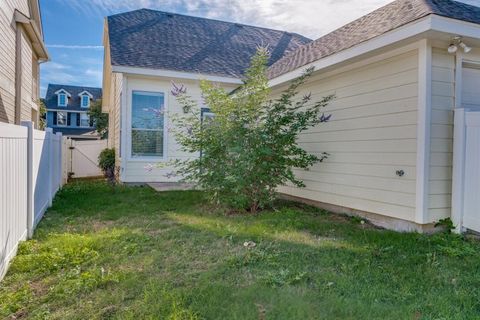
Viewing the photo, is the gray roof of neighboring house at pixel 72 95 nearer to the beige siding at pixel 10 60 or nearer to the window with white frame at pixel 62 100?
the window with white frame at pixel 62 100

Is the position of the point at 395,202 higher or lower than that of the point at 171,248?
higher

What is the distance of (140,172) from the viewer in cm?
928

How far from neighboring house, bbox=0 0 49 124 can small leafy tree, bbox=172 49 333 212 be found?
451 cm

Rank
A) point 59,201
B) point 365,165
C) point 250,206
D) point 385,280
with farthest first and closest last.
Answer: point 59,201
point 250,206
point 365,165
point 385,280

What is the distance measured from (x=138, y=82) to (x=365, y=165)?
635 cm

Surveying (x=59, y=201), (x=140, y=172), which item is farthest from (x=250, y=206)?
(x=140, y=172)

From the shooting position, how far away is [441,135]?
14.9ft

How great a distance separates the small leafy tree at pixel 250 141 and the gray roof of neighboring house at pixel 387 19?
764mm

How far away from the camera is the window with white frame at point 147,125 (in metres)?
9.21

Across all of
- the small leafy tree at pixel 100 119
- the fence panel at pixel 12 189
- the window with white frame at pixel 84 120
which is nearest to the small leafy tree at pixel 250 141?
the fence panel at pixel 12 189

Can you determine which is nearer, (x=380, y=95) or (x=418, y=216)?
(x=418, y=216)

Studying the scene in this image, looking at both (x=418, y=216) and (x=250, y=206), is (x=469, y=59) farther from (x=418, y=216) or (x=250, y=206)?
(x=250, y=206)

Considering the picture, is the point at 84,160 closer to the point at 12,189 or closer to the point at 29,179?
the point at 29,179

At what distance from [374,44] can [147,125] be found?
20.8ft
